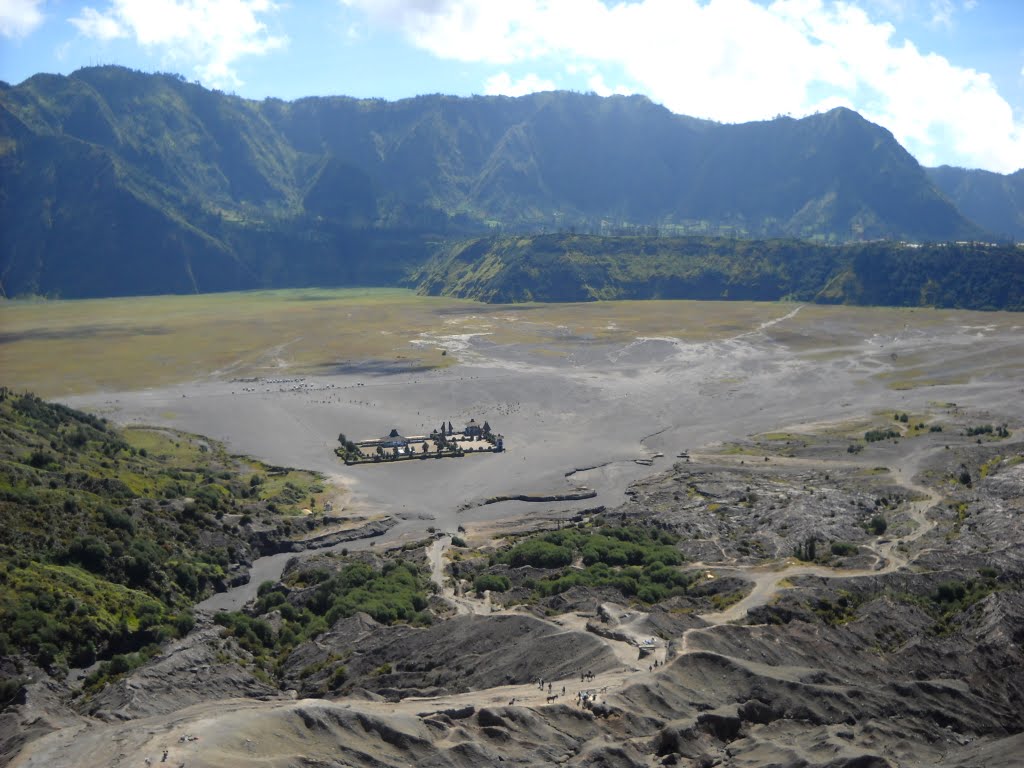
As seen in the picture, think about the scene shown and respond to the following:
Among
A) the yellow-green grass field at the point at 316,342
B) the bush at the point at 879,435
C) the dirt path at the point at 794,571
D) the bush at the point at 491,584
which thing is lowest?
the bush at the point at 491,584

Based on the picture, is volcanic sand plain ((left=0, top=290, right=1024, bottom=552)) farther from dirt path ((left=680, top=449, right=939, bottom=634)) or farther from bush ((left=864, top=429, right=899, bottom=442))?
dirt path ((left=680, top=449, right=939, bottom=634))

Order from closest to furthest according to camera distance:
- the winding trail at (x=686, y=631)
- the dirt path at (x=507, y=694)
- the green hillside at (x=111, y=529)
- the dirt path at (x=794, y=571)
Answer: the dirt path at (x=507, y=694), the winding trail at (x=686, y=631), the green hillside at (x=111, y=529), the dirt path at (x=794, y=571)

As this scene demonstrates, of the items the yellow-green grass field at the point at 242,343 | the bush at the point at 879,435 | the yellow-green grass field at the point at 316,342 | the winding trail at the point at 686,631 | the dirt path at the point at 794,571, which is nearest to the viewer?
the winding trail at the point at 686,631

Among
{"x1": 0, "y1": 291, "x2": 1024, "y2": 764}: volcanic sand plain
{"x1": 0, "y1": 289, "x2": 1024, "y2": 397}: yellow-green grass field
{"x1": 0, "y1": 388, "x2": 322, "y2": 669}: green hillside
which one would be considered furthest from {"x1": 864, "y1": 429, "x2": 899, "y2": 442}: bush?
{"x1": 0, "y1": 388, "x2": 322, "y2": 669}: green hillside

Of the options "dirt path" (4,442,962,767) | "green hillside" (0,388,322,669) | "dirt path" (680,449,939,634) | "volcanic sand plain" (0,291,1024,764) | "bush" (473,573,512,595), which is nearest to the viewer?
"dirt path" (4,442,962,767)

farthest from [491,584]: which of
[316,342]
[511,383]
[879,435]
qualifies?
[316,342]

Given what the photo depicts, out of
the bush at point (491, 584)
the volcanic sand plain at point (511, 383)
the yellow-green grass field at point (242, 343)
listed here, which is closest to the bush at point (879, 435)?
the volcanic sand plain at point (511, 383)

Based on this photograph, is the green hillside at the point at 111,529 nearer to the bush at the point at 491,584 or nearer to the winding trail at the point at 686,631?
the winding trail at the point at 686,631

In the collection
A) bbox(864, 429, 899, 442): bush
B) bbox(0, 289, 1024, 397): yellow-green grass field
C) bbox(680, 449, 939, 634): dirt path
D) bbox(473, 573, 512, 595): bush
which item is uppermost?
bbox(0, 289, 1024, 397): yellow-green grass field

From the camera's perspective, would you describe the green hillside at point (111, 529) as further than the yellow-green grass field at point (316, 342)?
No

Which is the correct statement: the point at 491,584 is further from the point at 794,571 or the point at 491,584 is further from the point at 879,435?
the point at 879,435

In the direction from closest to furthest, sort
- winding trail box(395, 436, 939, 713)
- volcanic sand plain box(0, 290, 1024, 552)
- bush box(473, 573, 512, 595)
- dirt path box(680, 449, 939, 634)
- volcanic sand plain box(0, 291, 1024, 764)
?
winding trail box(395, 436, 939, 713), dirt path box(680, 449, 939, 634), bush box(473, 573, 512, 595), volcanic sand plain box(0, 291, 1024, 764), volcanic sand plain box(0, 290, 1024, 552)

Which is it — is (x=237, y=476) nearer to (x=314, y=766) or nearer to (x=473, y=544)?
(x=473, y=544)
